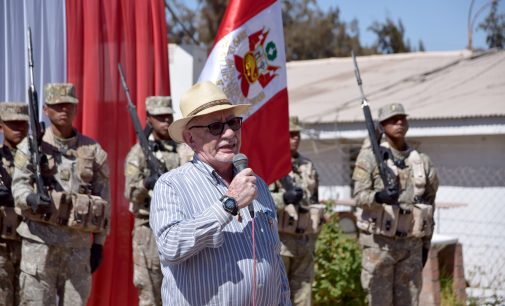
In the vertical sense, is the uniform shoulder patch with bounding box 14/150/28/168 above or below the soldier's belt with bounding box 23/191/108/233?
above

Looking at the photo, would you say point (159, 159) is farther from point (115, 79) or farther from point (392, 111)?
point (392, 111)

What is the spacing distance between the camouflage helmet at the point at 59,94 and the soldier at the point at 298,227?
6.90ft

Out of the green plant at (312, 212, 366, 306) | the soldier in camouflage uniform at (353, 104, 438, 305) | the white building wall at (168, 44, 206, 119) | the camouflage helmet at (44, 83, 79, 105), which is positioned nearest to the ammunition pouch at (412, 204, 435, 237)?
the soldier in camouflage uniform at (353, 104, 438, 305)

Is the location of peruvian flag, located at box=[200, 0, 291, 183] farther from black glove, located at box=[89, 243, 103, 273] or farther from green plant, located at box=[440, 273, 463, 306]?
green plant, located at box=[440, 273, 463, 306]

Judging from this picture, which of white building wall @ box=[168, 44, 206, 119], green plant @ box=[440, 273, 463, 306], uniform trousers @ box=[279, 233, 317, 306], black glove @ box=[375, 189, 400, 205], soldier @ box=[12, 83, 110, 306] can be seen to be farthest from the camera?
white building wall @ box=[168, 44, 206, 119]

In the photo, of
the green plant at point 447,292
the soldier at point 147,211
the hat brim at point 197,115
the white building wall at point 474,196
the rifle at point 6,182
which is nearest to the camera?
the hat brim at point 197,115

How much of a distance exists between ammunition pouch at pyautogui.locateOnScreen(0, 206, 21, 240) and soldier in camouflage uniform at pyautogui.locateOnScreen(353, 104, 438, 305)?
287cm

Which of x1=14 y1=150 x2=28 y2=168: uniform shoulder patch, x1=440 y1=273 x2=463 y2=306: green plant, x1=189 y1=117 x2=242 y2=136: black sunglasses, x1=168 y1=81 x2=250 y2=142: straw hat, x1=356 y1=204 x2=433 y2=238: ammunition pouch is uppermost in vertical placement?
x1=168 y1=81 x2=250 y2=142: straw hat

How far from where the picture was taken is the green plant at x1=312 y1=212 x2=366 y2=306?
884cm

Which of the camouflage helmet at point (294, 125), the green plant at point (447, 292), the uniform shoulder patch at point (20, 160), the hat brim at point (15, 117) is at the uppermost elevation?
the hat brim at point (15, 117)

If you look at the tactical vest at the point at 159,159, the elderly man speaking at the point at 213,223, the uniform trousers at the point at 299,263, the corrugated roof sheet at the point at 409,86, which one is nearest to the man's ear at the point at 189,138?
the elderly man speaking at the point at 213,223

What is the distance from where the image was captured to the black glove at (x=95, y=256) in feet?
22.3

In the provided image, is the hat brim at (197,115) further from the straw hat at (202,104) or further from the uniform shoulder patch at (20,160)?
the uniform shoulder patch at (20,160)

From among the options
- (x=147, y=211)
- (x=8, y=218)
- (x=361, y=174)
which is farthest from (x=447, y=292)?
(x=8, y=218)
